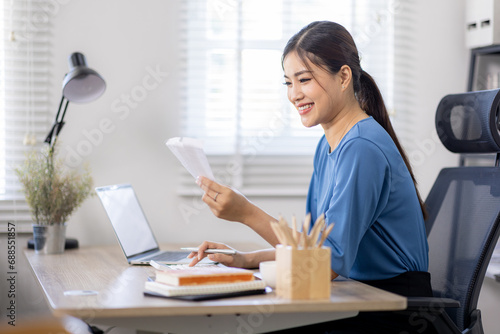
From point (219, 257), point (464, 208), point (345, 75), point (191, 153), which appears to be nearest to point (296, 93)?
point (345, 75)

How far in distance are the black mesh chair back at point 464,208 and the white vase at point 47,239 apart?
1.33m

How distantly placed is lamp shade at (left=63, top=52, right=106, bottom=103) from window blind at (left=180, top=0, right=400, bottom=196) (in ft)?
1.46

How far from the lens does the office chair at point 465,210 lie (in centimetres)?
177

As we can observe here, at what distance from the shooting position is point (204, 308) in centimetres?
122

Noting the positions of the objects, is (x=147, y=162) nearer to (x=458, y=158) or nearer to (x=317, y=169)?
(x=317, y=169)

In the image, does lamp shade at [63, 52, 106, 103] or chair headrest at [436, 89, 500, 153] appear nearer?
chair headrest at [436, 89, 500, 153]

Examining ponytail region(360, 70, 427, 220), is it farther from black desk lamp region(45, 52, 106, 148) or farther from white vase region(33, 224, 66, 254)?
white vase region(33, 224, 66, 254)

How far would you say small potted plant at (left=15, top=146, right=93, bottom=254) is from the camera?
7.38 ft

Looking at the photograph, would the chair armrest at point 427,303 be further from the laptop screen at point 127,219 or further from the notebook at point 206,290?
the laptop screen at point 127,219

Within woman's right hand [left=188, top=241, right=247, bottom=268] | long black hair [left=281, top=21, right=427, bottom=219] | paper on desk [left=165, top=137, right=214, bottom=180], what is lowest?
woman's right hand [left=188, top=241, right=247, bottom=268]

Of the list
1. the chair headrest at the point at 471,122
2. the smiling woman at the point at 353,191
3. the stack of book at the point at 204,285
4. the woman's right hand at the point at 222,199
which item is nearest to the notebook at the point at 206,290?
the stack of book at the point at 204,285

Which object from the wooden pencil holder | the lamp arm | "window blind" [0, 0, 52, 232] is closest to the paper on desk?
the wooden pencil holder

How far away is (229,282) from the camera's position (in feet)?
4.46

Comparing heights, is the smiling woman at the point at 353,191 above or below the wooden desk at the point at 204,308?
above
